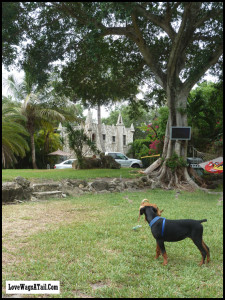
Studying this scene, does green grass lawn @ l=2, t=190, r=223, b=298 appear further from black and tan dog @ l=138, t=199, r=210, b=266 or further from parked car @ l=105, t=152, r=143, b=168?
parked car @ l=105, t=152, r=143, b=168

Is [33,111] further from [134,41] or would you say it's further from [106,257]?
[106,257]

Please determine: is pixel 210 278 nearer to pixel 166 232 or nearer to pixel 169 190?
pixel 166 232

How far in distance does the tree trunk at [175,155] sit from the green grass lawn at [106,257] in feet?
13.7

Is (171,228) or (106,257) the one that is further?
(106,257)

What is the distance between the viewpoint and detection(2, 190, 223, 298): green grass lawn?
207cm

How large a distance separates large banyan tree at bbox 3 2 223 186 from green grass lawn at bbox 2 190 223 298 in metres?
2.97

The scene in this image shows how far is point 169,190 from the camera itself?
329 inches

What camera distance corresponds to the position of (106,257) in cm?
277

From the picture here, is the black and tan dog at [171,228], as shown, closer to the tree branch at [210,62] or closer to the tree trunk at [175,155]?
the tree branch at [210,62]

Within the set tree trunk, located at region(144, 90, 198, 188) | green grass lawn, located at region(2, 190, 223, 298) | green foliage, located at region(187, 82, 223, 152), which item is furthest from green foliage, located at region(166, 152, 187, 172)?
green grass lawn, located at region(2, 190, 223, 298)

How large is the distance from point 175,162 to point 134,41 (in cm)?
406

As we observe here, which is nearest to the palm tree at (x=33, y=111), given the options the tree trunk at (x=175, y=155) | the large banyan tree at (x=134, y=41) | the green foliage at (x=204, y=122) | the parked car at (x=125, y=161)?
the parked car at (x=125, y=161)

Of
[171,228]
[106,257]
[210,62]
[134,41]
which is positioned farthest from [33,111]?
[171,228]

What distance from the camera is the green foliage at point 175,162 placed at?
9109 millimetres
